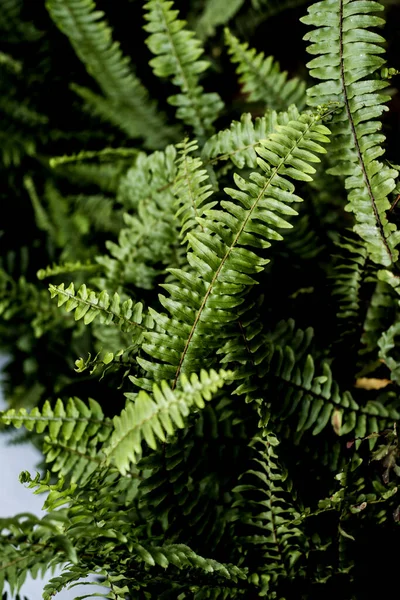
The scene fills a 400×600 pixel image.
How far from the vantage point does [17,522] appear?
625 mm

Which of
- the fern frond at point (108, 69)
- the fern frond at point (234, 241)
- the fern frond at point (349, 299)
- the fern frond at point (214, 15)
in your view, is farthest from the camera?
the fern frond at point (214, 15)

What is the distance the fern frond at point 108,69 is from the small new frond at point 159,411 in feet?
3.66

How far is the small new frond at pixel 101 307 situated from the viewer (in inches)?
32.2

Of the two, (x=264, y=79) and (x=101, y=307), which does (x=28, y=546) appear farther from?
(x=264, y=79)

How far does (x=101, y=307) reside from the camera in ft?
2.78

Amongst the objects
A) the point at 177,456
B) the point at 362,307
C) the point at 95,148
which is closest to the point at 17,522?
the point at 177,456

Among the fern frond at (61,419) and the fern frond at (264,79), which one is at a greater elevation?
the fern frond at (264,79)

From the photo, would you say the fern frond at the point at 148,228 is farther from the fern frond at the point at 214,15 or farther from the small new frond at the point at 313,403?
the fern frond at the point at 214,15

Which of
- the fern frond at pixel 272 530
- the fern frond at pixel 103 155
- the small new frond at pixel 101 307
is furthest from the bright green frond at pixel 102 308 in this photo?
the fern frond at pixel 103 155

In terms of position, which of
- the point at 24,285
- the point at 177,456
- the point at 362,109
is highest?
the point at 24,285

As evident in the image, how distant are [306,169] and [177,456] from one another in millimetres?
550

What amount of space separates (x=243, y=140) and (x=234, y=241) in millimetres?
331

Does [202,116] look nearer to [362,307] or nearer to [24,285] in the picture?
[362,307]

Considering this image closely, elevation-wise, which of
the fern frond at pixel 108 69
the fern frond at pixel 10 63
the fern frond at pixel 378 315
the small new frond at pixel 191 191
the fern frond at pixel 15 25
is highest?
the fern frond at pixel 15 25
